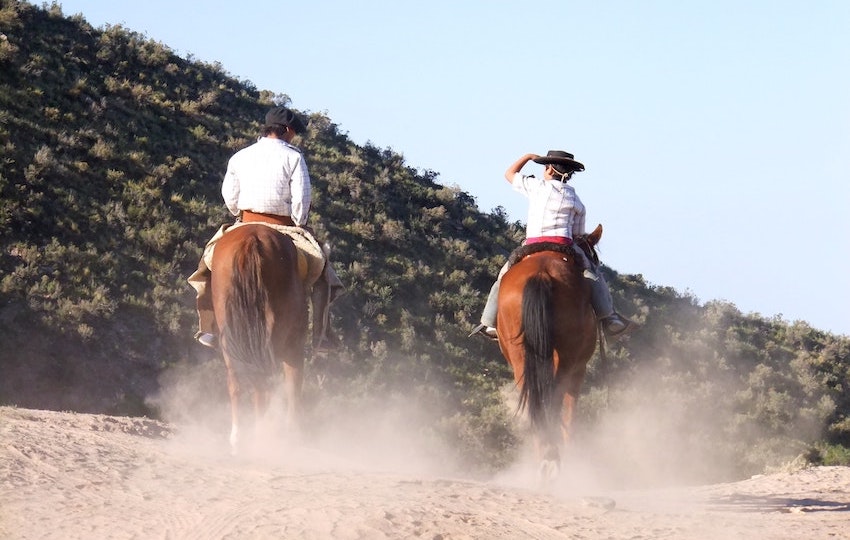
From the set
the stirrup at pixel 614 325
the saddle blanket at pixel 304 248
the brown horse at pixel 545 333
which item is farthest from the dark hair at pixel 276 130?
the stirrup at pixel 614 325

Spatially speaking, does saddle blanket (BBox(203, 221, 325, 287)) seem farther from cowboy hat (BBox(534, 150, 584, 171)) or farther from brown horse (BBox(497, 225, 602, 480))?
cowboy hat (BBox(534, 150, 584, 171))

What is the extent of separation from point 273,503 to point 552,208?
478 cm

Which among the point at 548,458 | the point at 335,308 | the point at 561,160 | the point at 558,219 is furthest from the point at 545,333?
the point at 335,308

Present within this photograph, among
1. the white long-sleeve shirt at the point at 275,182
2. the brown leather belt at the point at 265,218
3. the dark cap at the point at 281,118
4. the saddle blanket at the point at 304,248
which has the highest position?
the dark cap at the point at 281,118

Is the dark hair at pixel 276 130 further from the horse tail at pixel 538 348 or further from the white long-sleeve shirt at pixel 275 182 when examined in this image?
the horse tail at pixel 538 348

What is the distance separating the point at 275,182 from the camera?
10633mm

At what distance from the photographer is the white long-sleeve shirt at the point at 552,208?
10.8 metres

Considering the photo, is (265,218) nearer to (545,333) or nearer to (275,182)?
(275,182)

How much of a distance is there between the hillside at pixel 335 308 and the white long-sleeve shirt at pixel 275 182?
17.2 ft

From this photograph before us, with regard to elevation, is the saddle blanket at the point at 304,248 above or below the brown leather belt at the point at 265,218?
below

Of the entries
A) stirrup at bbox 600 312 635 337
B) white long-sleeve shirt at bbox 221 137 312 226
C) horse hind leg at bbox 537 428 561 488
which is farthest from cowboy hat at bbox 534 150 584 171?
horse hind leg at bbox 537 428 561 488

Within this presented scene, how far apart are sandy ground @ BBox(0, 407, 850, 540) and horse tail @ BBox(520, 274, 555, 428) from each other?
0.79m

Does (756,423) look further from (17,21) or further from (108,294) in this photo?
(17,21)

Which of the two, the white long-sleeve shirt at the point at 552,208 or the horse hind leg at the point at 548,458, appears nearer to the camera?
the horse hind leg at the point at 548,458
